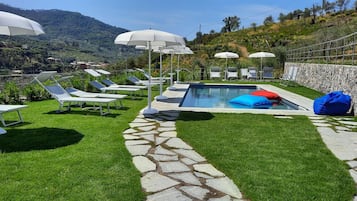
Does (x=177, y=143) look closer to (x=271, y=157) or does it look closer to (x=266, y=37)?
(x=271, y=157)

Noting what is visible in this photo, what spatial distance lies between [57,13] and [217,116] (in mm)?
65759

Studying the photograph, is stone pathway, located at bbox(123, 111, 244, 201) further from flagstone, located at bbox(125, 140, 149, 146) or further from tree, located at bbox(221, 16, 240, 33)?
tree, located at bbox(221, 16, 240, 33)

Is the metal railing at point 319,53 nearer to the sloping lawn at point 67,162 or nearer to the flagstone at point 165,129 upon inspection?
the flagstone at point 165,129

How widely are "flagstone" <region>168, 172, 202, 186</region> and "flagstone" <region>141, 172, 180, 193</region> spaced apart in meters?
0.10

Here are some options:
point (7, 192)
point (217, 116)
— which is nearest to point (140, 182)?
point (7, 192)

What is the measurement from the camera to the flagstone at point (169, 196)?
2.92 m

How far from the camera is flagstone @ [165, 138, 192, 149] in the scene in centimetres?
464

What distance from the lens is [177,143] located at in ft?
15.8

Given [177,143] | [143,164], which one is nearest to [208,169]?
[143,164]

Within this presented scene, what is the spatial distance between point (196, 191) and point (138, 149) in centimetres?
158

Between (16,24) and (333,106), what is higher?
(16,24)

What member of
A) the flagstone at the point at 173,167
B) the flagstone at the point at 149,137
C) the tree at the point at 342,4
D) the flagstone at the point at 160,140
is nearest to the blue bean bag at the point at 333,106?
the flagstone at the point at 160,140

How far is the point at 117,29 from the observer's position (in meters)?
70.2

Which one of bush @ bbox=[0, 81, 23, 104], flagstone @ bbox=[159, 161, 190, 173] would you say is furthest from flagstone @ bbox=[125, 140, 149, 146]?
bush @ bbox=[0, 81, 23, 104]
